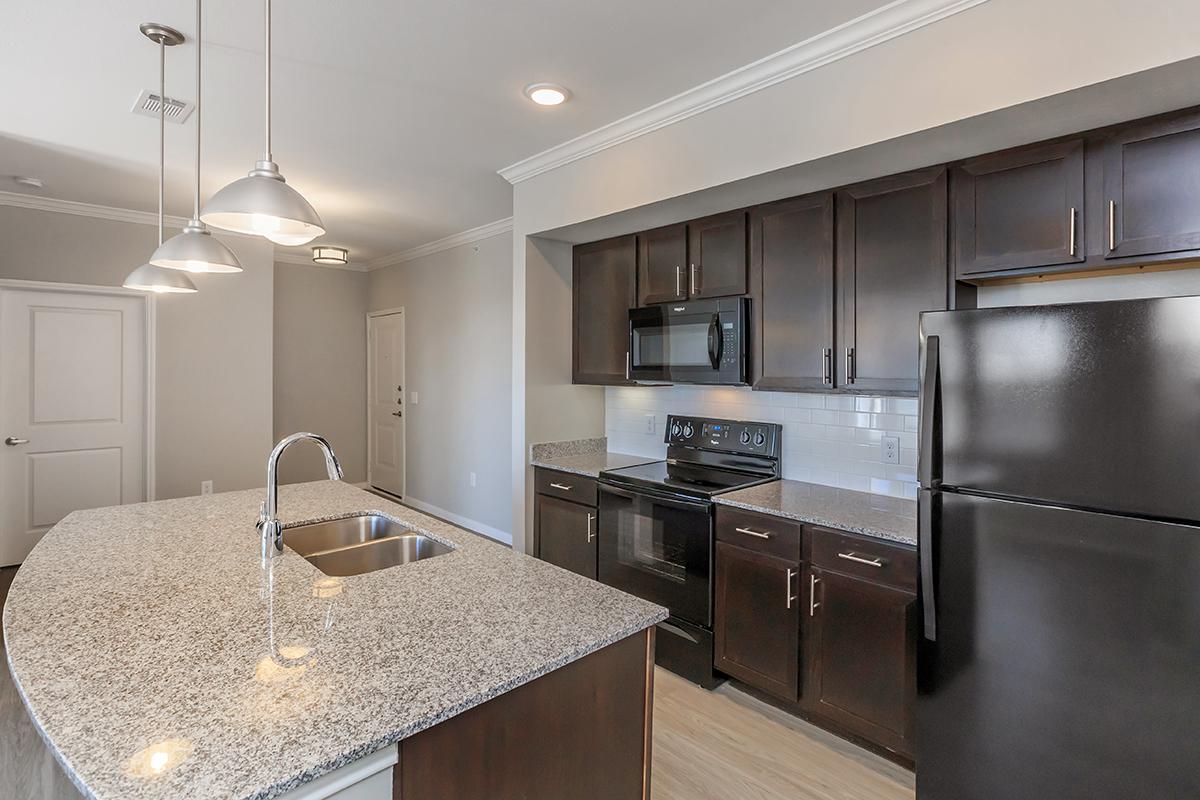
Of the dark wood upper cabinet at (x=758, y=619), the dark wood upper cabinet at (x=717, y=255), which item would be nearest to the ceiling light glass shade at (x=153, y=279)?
the dark wood upper cabinet at (x=717, y=255)

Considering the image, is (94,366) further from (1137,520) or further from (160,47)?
(1137,520)

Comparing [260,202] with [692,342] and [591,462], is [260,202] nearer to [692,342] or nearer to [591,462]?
[692,342]

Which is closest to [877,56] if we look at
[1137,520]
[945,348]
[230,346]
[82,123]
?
[945,348]

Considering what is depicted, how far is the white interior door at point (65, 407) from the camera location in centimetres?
423

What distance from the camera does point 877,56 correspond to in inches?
78.7

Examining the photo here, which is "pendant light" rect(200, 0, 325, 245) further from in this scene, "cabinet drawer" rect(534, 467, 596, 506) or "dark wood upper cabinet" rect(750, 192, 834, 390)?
"cabinet drawer" rect(534, 467, 596, 506)

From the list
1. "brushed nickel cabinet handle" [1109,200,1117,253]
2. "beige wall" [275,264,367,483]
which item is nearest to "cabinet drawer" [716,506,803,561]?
"brushed nickel cabinet handle" [1109,200,1117,253]

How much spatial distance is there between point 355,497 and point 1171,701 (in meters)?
2.70

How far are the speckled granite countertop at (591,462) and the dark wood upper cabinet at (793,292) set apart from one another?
3.30 feet

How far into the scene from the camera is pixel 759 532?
247 centimetres

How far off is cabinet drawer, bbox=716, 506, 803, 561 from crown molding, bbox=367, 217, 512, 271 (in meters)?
3.10

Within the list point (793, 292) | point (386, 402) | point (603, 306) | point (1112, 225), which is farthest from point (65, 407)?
point (1112, 225)

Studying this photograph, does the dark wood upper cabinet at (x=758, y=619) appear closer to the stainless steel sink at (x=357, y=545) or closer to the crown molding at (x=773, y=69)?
the stainless steel sink at (x=357, y=545)

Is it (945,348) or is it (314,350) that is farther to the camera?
(314,350)
